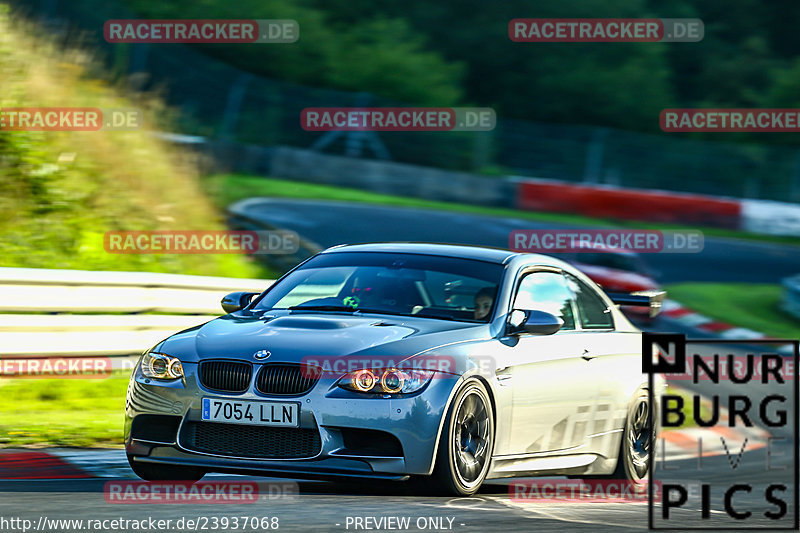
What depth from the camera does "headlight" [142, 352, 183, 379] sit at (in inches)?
240

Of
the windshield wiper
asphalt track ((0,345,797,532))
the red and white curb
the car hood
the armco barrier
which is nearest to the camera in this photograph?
asphalt track ((0,345,797,532))

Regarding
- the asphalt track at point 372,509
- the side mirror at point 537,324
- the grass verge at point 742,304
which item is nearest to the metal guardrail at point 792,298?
the grass verge at point 742,304

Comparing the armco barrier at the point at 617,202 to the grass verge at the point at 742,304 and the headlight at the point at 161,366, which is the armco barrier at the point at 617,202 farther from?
the headlight at the point at 161,366

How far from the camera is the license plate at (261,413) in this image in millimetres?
5758

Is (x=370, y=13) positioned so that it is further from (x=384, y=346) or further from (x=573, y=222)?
(x=384, y=346)

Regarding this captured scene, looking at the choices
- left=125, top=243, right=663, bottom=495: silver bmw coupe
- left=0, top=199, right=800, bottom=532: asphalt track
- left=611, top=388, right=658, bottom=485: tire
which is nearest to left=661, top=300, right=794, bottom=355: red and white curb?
left=0, top=199, right=800, bottom=532: asphalt track

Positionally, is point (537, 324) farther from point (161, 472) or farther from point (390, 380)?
point (161, 472)

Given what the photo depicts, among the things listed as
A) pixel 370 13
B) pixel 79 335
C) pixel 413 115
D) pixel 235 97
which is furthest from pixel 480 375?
pixel 370 13

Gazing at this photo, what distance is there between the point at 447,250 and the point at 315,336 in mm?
1671

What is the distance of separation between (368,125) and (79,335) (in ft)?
58.3

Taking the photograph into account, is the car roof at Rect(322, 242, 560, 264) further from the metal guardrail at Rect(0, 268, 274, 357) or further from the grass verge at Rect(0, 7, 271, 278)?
the grass verge at Rect(0, 7, 271, 278)

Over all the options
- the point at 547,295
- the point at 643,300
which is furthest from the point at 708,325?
the point at 547,295

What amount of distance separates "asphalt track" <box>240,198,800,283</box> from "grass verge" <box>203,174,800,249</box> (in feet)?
1.56

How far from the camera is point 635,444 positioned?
317 inches
